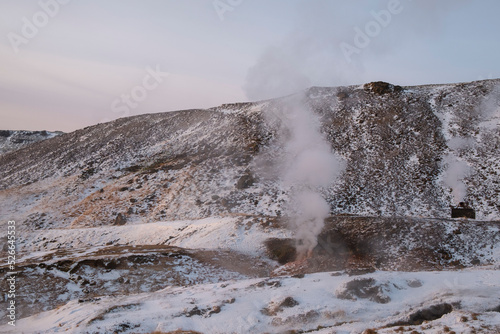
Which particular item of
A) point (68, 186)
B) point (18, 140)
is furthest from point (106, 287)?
point (18, 140)

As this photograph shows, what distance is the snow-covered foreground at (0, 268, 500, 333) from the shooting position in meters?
8.08

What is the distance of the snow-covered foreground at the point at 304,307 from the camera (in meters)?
8.08

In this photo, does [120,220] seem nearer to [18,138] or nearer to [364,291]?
[364,291]

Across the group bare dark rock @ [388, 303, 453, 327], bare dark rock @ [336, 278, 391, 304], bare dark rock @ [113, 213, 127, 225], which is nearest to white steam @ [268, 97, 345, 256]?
Result: bare dark rock @ [336, 278, 391, 304]

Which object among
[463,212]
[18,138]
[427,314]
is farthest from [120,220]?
[18,138]

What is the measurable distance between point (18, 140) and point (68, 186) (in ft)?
153

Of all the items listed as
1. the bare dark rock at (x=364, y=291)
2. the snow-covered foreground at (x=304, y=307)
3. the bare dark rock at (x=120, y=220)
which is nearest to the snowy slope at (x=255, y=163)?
the bare dark rock at (x=120, y=220)

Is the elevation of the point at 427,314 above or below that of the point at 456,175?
below

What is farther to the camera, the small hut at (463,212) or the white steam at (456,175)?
the white steam at (456,175)

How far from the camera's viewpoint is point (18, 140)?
71.4 meters

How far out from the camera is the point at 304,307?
9.07m

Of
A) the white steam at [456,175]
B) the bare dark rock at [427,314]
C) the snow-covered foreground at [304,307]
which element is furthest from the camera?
the white steam at [456,175]

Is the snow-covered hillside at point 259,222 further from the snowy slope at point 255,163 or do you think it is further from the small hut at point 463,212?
the small hut at point 463,212

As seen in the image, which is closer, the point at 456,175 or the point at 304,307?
the point at 304,307
